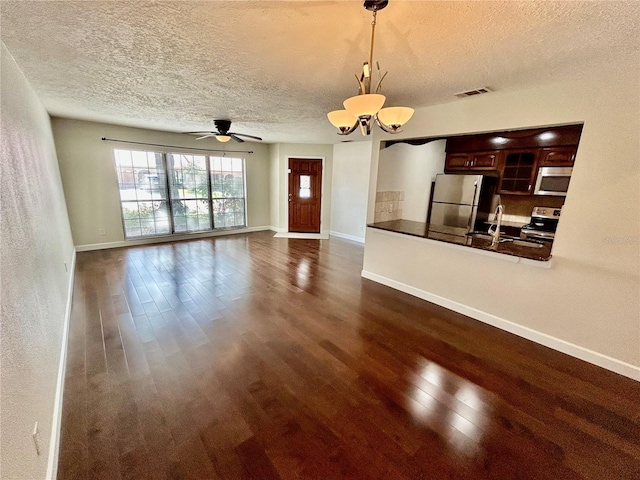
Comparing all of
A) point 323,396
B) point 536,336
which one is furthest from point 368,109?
point 536,336

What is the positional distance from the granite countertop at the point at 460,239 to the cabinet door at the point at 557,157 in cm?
131

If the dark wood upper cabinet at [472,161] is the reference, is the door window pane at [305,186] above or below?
below

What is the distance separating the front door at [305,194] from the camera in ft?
23.0

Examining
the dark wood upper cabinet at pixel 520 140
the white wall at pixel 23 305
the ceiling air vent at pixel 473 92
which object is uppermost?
the ceiling air vent at pixel 473 92

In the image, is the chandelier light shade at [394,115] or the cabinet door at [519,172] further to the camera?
the cabinet door at [519,172]

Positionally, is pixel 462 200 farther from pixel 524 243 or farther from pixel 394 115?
pixel 394 115

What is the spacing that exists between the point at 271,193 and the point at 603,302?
6.59 metres

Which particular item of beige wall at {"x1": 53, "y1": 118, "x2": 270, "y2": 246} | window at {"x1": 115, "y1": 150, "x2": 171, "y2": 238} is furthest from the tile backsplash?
window at {"x1": 115, "y1": 150, "x2": 171, "y2": 238}

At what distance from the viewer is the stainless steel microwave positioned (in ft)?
11.8

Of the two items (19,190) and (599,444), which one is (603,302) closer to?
(599,444)

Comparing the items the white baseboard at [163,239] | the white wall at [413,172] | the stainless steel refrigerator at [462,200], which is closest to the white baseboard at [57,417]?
the white baseboard at [163,239]

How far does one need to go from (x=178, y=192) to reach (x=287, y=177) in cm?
256

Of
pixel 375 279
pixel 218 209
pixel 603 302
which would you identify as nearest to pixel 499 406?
pixel 603 302

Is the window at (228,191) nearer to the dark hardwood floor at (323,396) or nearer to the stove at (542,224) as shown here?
the dark hardwood floor at (323,396)
